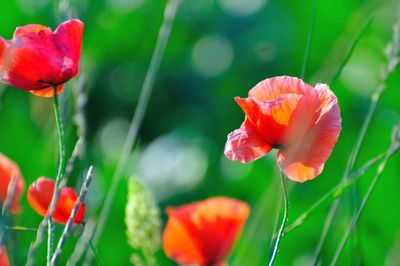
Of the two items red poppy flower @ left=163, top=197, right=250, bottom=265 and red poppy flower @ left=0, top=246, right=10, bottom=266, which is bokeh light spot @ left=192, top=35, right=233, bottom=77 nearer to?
red poppy flower @ left=163, top=197, right=250, bottom=265

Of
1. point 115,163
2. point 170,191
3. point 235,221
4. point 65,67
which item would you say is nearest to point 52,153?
point 115,163

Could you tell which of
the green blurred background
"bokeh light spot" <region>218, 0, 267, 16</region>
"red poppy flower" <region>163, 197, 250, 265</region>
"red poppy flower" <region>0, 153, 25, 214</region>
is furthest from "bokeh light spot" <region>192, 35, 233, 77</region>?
"red poppy flower" <region>0, 153, 25, 214</region>

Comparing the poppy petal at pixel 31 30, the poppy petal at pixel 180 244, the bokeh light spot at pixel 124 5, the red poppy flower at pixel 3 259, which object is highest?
the poppy petal at pixel 31 30

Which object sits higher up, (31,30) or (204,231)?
(31,30)

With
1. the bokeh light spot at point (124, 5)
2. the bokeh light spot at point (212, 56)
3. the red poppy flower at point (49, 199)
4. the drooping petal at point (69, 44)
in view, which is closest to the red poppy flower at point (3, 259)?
the red poppy flower at point (49, 199)

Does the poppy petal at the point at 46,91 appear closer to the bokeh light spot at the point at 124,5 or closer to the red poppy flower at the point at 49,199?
the red poppy flower at the point at 49,199

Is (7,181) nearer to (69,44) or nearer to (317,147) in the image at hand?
(69,44)

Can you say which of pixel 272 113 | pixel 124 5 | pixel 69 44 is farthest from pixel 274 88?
pixel 124 5

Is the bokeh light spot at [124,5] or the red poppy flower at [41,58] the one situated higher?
the red poppy flower at [41,58]
